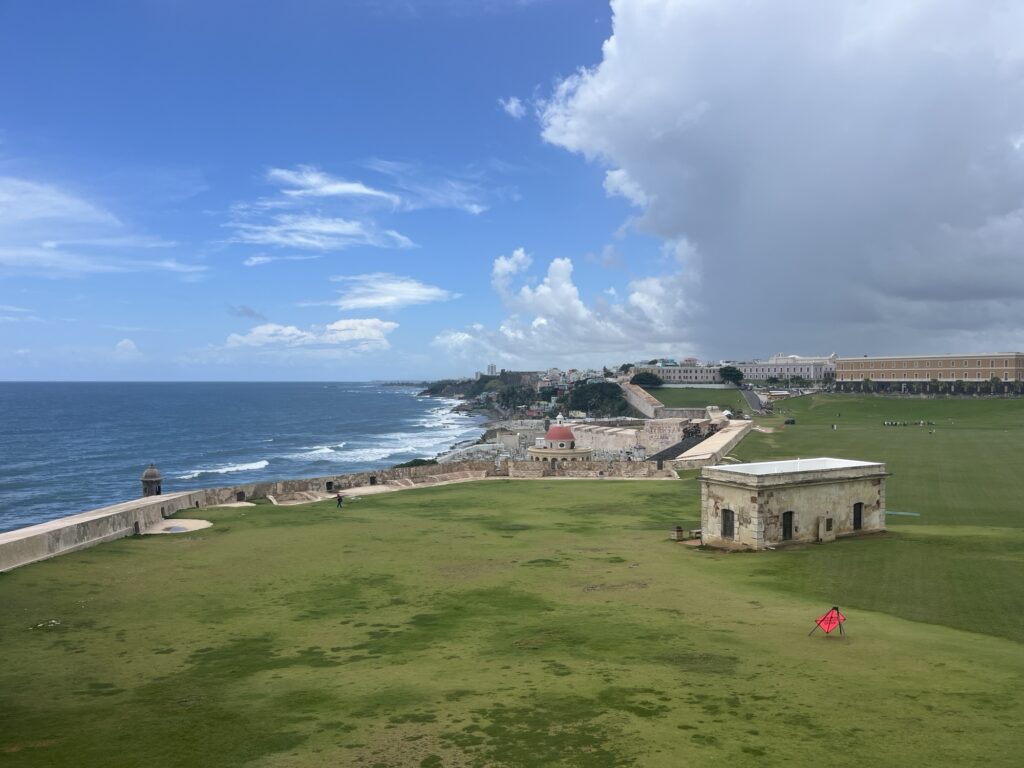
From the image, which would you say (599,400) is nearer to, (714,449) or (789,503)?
(714,449)

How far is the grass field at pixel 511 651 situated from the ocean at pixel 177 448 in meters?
43.8

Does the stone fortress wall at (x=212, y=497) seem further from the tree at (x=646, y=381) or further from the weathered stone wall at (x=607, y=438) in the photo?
the tree at (x=646, y=381)

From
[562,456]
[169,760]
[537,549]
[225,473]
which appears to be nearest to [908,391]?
[562,456]

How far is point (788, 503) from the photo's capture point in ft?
83.6

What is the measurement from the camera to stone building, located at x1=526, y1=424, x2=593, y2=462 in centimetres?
5822

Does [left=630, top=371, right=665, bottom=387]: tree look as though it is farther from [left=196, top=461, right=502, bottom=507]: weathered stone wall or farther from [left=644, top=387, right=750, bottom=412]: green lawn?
[left=196, top=461, right=502, bottom=507]: weathered stone wall

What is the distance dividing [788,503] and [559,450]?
33.8 meters

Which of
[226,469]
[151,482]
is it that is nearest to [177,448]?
[226,469]

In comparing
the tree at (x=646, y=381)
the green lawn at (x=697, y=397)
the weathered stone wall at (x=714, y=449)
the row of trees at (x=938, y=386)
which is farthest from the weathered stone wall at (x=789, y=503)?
the tree at (x=646, y=381)

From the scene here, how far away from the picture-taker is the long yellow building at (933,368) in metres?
128

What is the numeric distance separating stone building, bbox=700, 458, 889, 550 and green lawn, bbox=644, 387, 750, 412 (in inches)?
3754

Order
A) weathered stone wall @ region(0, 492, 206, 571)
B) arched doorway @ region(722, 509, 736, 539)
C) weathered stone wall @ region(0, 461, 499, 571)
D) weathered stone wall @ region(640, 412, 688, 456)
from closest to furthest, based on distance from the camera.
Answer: weathered stone wall @ region(0, 492, 206, 571) → weathered stone wall @ region(0, 461, 499, 571) → arched doorway @ region(722, 509, 736, 539) → weathered stone wall @ region(640, 412, 688, 456)

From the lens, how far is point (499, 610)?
59.5 feet

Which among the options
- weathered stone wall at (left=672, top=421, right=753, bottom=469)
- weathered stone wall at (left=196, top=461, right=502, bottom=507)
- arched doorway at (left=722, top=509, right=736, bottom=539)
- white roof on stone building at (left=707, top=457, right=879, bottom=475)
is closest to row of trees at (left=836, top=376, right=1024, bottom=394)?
weathered stone wall at (left=672, top=421, right=753, bottom=469)
